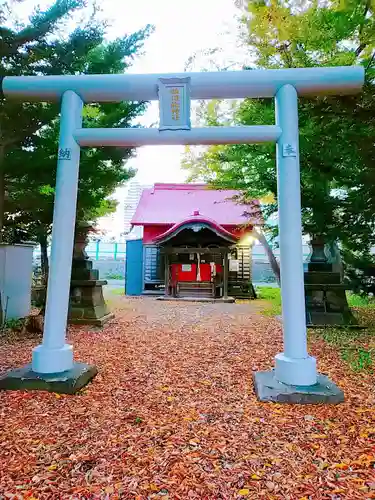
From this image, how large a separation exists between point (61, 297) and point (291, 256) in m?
2.21

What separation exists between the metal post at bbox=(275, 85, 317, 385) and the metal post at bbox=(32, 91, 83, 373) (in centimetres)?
201

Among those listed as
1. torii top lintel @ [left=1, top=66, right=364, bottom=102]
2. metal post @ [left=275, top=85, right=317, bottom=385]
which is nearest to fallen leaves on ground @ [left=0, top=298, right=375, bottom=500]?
metal post @ [left=275, top=85, right=317, bottom=385]

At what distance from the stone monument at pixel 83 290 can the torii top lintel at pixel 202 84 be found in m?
3.40

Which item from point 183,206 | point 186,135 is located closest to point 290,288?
point 186,135

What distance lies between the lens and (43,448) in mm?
2189

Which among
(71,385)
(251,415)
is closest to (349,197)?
(251,415)

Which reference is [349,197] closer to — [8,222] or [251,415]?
[251,415]

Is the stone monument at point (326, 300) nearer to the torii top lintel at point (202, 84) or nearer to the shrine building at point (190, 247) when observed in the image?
the torii top lintel at point (202, 84)

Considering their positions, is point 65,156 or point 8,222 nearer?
point 65,156

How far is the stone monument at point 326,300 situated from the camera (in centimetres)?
641

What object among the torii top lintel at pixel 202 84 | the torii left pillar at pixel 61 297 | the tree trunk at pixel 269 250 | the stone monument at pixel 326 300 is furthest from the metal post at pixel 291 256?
the tree trunk at pixel 269 250

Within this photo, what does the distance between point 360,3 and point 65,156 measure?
6.30m

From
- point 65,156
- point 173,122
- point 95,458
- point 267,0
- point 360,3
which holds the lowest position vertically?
point 95,458

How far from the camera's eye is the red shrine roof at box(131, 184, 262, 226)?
1371 cm
